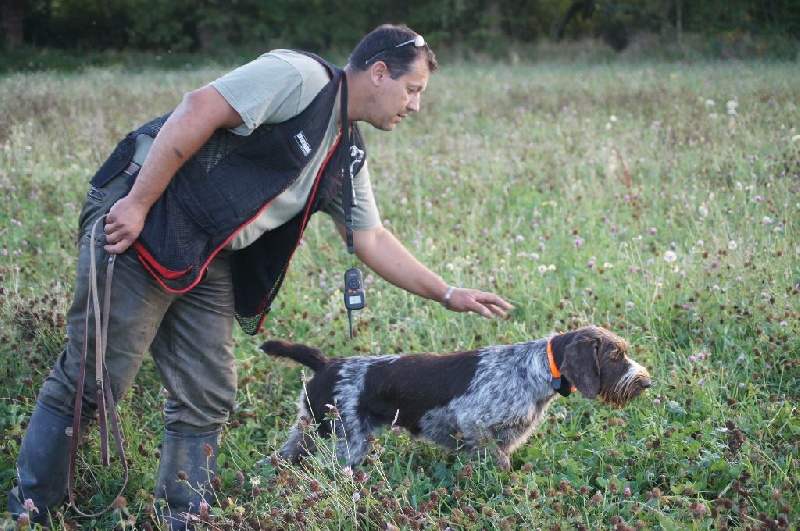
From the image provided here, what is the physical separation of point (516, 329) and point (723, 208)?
2545 millimetres

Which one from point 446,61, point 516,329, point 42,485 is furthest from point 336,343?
point 446,61

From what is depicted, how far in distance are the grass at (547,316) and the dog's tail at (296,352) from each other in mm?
451

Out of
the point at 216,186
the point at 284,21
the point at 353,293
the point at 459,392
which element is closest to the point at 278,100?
the point at 216,186

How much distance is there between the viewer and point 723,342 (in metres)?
5.07

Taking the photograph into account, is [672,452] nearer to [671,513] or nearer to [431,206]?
[671,513]

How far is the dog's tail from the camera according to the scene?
4.45 metres

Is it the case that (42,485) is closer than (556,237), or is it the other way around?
(42,485)

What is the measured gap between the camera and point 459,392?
423 cm

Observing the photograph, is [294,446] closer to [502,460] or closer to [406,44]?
[502,460]

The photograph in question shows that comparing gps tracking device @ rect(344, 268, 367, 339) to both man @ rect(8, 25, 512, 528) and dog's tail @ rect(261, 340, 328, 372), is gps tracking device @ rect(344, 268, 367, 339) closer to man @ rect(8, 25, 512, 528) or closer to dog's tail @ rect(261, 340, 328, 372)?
man @ rect(8, 25, 512, 528)

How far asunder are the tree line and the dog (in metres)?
32.7

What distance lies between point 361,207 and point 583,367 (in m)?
1.35

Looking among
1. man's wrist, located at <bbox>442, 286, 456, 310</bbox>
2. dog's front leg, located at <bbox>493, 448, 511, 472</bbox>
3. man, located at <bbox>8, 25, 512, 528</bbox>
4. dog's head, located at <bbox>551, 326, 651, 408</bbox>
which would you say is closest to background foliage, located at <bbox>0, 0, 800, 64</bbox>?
man's wrist, located at <bbox>442, 286, 456, 310</bbox>

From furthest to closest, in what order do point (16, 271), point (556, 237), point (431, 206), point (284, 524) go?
point (431, 206) → point (556, 237) → point (16, 271) → point (284, 524)
